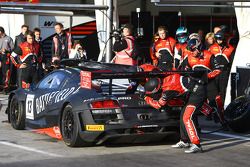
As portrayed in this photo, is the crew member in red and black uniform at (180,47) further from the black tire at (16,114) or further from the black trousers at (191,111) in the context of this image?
the black tire at (16,114)

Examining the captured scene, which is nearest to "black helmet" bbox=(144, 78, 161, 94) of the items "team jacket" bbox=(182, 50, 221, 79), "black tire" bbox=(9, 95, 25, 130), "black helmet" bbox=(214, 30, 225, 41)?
"team jacket" bbox=(182, 50, 221, 79)

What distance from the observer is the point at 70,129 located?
9.00 m

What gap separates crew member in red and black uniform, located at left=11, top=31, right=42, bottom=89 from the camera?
13.4 m

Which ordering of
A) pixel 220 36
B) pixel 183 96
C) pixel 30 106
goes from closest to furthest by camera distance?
1. pixel 183 96
2. pixel 30 106
3. pixel 220 36

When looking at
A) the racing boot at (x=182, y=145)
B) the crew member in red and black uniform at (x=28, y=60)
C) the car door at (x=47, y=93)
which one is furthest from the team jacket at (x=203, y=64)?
the crew member in red and black uniform at (x=28, y=60)

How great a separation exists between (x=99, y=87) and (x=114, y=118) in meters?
0.61

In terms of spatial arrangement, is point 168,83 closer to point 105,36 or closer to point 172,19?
point 105,36

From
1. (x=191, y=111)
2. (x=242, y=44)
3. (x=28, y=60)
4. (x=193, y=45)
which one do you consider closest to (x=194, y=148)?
(x=191, y=111)

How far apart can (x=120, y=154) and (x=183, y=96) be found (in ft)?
4.11

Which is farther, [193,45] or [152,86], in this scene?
[193,45]

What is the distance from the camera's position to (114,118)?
8688 millimetres

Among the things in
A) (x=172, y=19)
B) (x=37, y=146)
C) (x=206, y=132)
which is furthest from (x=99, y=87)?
(x=172, y=19)

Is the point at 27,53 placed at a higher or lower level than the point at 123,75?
higher

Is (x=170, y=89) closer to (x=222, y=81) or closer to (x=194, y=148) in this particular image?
(x=194, y=148)
